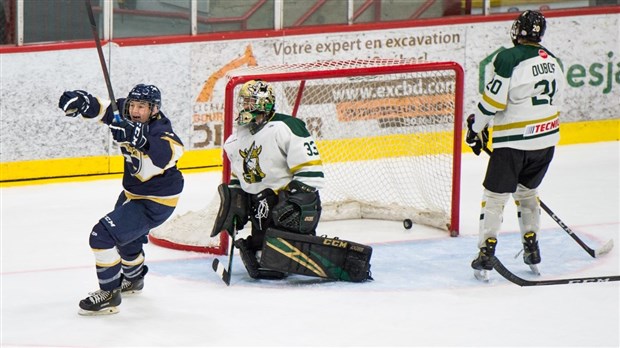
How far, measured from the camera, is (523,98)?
224 inches

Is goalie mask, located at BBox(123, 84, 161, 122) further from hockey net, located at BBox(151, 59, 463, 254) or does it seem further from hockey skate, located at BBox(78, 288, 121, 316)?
hockey net, located at BBox(151, 59, 463, 254)

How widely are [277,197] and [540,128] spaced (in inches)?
46.3

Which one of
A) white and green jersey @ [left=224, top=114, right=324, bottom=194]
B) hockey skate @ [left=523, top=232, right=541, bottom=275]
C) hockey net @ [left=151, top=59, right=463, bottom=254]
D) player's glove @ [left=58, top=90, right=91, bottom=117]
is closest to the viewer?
player's glove @ [left=58, top=90, right=91, bottom=117]

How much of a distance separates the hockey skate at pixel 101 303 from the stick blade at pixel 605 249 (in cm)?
238

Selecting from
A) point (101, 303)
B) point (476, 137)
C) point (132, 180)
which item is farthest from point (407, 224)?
point (101, 303)

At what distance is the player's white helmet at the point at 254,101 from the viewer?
222 inches

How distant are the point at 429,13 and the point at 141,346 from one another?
4.51m

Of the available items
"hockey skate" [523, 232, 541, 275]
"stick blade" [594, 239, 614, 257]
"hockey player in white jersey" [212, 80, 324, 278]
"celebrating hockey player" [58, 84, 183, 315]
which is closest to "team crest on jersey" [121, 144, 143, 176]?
"celebrating hockey player" [58, 84, 183, 315]

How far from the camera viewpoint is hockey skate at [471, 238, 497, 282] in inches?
226

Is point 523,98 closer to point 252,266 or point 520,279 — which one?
point 520,279

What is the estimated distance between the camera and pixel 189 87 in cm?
805

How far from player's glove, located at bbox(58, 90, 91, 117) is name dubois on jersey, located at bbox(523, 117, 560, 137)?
6.22ft

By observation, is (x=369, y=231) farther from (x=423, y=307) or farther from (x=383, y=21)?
(x=383, y=21)

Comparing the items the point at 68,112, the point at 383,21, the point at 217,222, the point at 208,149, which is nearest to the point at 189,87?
the point at 208,149
